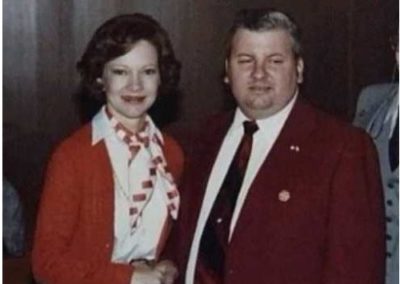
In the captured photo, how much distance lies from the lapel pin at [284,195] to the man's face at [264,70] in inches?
4.3

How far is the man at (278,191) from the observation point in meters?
1.44

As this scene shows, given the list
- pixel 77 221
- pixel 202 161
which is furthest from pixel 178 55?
pixel 77 221

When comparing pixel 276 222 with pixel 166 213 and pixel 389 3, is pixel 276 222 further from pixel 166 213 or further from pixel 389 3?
pixel 389 3

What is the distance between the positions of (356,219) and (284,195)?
0.09 m

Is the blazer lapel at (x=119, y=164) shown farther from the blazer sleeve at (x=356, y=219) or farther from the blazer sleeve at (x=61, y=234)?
the blazer sleeve at (x=356, y=219)

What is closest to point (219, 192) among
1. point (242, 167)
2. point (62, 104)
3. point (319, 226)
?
point (242, 167)

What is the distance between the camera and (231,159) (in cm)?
154

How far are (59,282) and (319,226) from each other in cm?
33

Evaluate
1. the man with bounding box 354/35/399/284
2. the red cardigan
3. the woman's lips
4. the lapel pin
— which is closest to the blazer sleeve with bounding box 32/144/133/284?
the red cardigan

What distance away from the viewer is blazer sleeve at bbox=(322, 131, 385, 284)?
1.43m

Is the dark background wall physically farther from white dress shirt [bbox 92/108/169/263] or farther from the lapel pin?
the lapel pin

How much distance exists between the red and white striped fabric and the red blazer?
0.44 ft

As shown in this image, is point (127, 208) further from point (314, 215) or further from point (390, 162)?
point (390, 162)

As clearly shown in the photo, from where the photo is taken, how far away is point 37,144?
2500 millimetres
